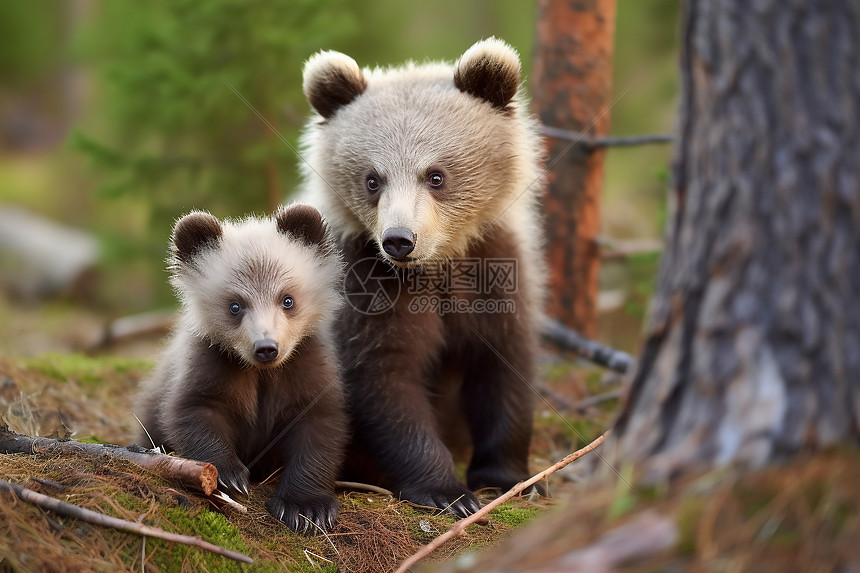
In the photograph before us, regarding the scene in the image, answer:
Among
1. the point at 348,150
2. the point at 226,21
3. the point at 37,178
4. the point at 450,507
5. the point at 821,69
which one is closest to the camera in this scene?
the point at 821,69

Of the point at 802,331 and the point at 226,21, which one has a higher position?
the point at 226,21

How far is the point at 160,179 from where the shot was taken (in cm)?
856

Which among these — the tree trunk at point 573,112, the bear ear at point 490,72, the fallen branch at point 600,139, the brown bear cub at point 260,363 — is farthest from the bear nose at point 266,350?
the tree trunk at point 573,112

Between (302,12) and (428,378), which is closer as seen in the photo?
(428,378)

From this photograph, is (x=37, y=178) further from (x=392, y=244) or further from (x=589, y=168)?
(x=392, y=244)

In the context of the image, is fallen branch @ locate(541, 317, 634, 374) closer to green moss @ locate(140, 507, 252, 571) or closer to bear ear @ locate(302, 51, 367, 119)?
bear ear @ locate(302, 51, 367, 119)

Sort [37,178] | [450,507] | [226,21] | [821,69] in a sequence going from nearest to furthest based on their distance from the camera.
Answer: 1. [821,69]
2. [450,507]
3. [226,21]
4. [37,178]

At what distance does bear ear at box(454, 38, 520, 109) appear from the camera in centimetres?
456

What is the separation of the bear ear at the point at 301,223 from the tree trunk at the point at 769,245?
7.87ft

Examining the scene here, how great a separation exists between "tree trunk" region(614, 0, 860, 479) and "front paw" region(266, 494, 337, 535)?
182 cm

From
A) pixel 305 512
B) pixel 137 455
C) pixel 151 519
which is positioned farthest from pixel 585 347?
pixel 151 519

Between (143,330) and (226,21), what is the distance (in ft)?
11.6

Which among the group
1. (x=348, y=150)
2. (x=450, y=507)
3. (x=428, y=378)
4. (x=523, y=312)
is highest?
(x=348, y=150)

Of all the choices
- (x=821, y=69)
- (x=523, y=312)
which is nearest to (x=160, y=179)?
(x=523, y=312)
